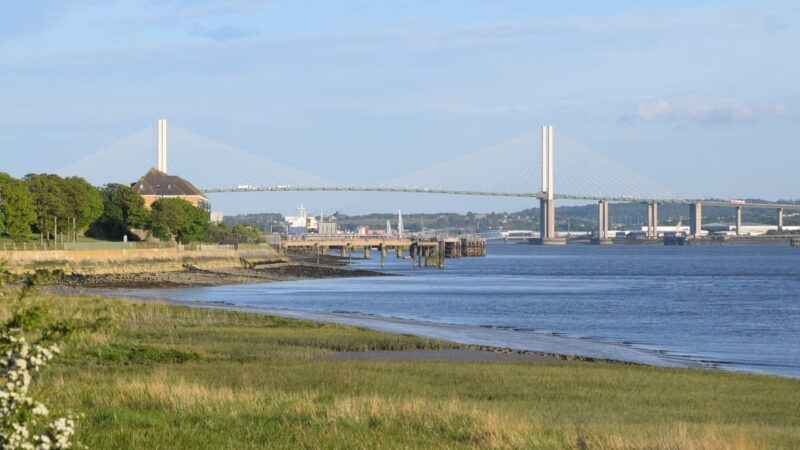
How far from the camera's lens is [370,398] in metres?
18.0

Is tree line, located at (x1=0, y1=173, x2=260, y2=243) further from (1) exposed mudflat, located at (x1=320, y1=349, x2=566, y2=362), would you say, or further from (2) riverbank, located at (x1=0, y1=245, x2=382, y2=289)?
(1) exposed mudflat, located at (x1=320, y1=349, x2=566, y2=362)

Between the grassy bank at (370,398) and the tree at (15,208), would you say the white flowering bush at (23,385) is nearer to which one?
the grassy bank at (370,398)

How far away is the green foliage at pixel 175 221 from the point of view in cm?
10894

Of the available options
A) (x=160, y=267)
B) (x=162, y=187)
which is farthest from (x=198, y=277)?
(x=162, y=187)

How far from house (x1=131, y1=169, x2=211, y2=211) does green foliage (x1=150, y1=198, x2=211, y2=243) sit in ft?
40.4

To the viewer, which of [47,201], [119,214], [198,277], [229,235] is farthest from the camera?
[229,235]

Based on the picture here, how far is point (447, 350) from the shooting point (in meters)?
33.5

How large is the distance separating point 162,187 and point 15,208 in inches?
2095

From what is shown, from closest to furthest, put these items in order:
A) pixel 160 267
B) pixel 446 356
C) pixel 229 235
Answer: pixel 446 356 < pixel 160 267 < pixel 229 235

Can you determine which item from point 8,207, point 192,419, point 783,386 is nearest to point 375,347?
point 783,386

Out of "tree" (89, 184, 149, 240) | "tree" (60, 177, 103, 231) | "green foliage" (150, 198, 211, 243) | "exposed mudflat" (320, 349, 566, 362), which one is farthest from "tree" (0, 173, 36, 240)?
"exposed mudflat" (320, 349, 566, 362)

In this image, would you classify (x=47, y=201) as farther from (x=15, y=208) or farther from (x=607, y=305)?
(x=607, y=305)

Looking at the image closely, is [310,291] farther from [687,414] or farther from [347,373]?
[687,414]

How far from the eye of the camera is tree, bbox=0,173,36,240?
79.2m
